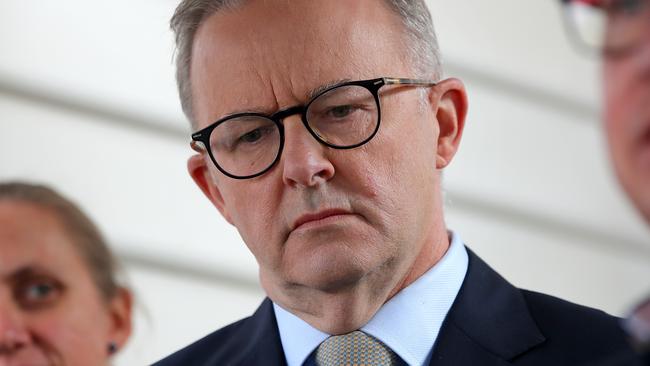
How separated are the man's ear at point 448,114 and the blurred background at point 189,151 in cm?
155

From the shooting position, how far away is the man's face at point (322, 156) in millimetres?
1563

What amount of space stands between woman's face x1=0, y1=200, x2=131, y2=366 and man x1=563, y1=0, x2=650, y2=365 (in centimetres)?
A: 137

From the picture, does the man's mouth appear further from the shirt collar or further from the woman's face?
the woman's face

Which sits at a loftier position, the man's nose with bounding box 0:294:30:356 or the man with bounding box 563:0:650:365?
the man with bounding box 563:0:650:365

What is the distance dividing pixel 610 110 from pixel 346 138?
2.51 ft

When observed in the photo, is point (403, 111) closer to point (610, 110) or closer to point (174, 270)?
point (610, 110)

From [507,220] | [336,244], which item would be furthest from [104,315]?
[507,220]

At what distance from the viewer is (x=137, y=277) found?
151 inches

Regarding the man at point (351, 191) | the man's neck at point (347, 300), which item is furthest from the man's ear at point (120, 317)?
the man's neck at point (347, 300)

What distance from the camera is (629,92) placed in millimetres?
835

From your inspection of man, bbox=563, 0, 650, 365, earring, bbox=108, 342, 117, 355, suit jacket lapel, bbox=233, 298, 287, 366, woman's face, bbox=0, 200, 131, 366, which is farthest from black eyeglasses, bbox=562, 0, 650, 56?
earring, bbox=108, 342, 117, 355

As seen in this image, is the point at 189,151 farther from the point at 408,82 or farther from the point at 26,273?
the point at 408,82

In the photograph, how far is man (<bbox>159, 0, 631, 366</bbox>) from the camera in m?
1.57

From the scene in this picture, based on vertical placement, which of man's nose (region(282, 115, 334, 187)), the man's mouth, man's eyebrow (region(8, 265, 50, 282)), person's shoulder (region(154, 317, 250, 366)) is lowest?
person's shoulder (region(154, 317, 250, 366))
